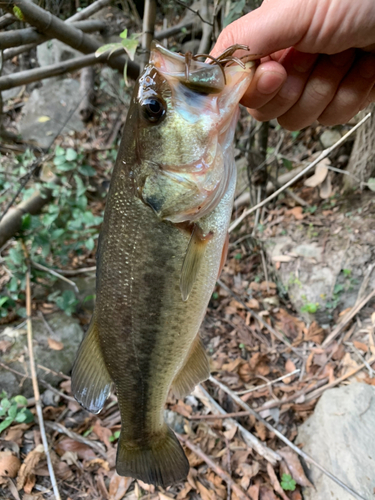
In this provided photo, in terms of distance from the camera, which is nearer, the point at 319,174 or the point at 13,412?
the point at 13,412

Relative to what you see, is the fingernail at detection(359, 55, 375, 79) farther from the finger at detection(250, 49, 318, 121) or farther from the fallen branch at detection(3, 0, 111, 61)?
the fallen branch at detection(3, 0, 111, 61)

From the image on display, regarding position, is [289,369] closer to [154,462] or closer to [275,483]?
[275,483]

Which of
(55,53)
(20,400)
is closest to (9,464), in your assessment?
(20,400)

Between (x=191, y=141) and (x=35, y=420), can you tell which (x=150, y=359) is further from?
(x=35, y=420)

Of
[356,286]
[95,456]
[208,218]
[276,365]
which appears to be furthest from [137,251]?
[356,286]

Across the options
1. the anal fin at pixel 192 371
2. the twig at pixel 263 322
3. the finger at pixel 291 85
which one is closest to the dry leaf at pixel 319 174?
the twig at pixel 263 322

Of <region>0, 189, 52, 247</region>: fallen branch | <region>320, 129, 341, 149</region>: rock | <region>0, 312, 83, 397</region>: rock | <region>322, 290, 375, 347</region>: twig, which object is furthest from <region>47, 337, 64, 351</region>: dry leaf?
<region>320, 129, 341, 149</region>: rock

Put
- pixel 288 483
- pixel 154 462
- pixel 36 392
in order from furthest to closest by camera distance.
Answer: pixel 36 392 < pixel 288 483 < pixel 154 462
